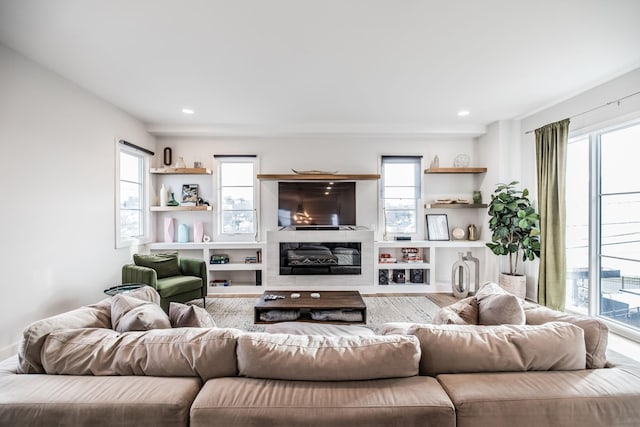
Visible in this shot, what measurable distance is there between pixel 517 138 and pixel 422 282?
2.68 m

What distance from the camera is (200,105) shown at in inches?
147

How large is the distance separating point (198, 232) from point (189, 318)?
11.5 ft

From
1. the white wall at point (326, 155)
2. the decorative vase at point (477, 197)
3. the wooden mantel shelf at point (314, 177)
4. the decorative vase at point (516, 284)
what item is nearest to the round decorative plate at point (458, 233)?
the white wall at point (326, 155)

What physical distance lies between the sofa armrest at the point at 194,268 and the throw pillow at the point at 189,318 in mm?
2420

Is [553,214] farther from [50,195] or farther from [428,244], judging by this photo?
[50,195]

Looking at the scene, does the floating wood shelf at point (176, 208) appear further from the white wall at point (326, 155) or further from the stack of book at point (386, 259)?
the stack of book at point (386, 259)

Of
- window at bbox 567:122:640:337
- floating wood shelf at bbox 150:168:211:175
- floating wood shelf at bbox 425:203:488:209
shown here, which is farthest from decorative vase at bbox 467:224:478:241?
floating wood shelf at bbox 150:168:211:175

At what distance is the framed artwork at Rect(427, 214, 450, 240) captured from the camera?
489 centimetres

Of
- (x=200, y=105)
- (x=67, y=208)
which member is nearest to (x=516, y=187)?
(x=200, y=105)

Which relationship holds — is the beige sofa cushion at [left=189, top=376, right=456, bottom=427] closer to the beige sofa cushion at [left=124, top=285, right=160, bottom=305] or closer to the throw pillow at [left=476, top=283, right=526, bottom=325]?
the throw pillow at [left=476, top=283, right=526, bottom=325]

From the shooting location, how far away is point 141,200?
14.7 ft

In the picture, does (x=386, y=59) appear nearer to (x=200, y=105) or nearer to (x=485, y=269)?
(x=200, y=105)

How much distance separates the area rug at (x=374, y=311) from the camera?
3.35 metres

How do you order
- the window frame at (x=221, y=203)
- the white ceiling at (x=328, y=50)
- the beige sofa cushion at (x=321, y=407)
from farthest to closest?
the window frame at (x=221, y=203), the white ceiling at (x=328, y=50), the beige sofa cushion at (x=321, y=407)
